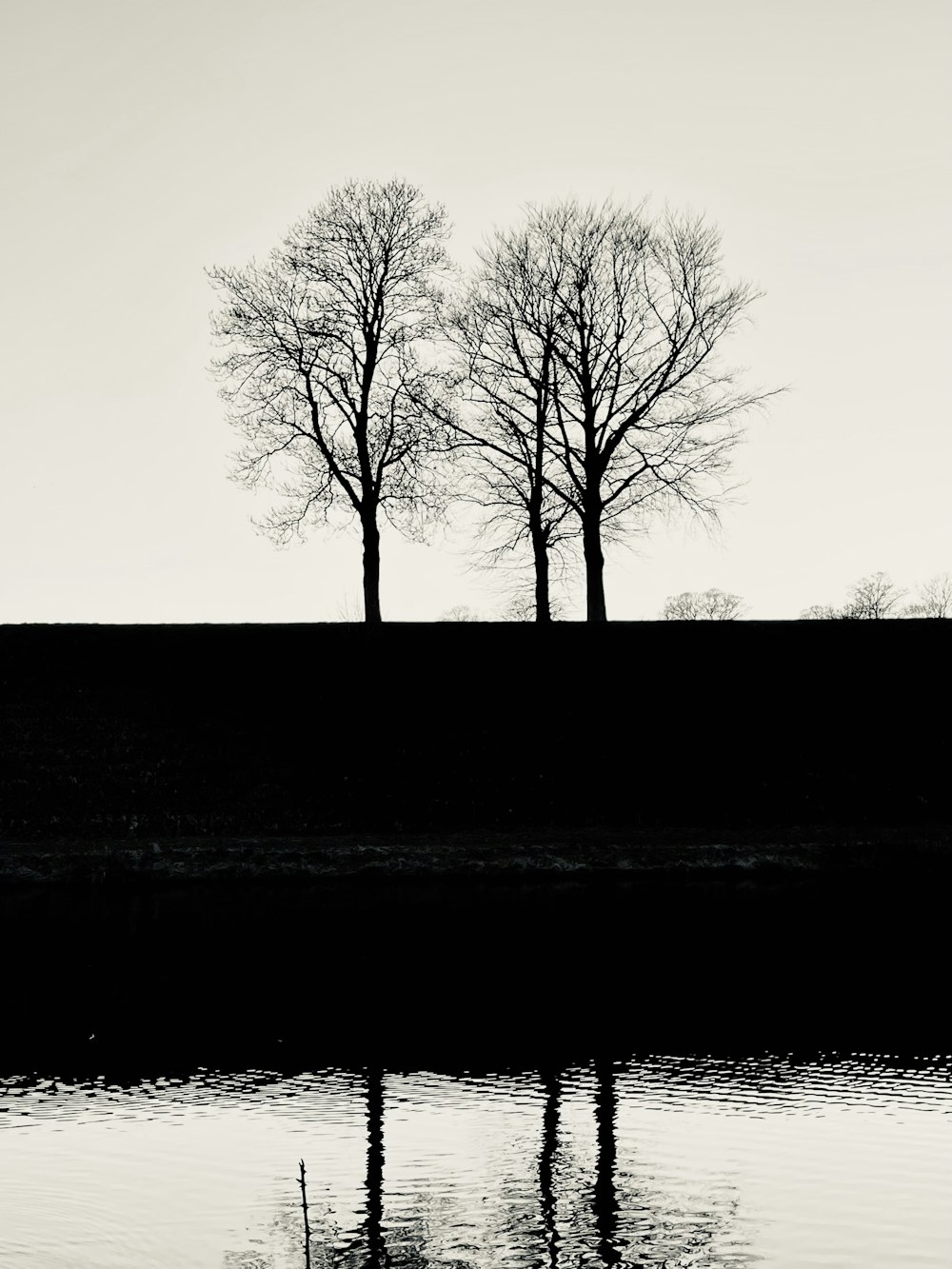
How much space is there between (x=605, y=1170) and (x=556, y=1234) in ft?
5.73

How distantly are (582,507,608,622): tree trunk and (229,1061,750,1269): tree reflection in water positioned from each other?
3682cm

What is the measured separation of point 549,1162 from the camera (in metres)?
11.6

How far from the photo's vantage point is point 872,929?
22031mm

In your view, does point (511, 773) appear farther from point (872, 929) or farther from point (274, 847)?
point (872, 929)

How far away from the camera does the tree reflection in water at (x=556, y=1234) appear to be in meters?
9.26

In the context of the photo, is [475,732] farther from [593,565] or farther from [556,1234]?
[556,1234]

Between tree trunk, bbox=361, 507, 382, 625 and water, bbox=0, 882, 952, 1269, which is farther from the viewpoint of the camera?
tree trunk, bbox=361, 507, 382, 625

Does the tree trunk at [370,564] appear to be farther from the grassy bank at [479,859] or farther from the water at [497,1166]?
the water at [497,1166]

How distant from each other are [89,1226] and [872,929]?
Answer: 14.5 m

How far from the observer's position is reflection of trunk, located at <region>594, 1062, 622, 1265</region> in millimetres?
9500

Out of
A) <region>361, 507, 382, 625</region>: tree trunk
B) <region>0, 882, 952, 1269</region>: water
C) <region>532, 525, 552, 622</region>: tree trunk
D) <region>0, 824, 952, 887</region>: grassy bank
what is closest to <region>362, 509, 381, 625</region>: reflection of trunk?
<region>361, 507, 382, 625</region>: tree trunk

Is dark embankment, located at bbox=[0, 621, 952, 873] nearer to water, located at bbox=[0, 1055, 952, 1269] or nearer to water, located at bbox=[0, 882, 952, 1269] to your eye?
water, located at bbox=[0, 882, 952, 1269]

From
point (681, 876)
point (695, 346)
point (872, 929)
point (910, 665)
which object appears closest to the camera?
point (872, 929)

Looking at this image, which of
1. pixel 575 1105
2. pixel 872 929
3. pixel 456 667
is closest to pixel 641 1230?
pixel 575 1105
